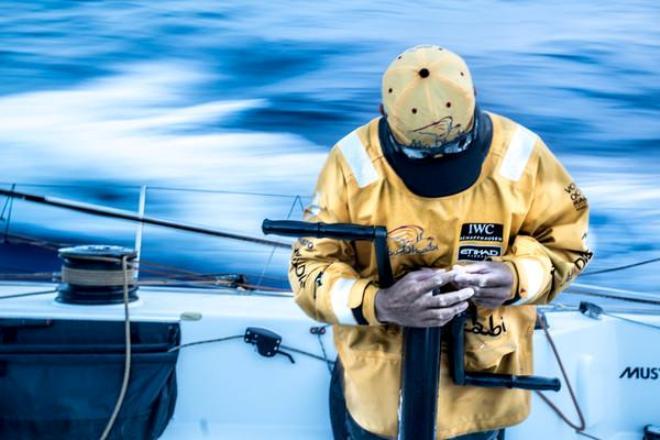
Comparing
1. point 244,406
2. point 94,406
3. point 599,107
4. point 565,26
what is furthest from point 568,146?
point 94,406

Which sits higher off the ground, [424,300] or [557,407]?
[424,300]

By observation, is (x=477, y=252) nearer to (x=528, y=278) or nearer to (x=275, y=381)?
(x=528, y=278)

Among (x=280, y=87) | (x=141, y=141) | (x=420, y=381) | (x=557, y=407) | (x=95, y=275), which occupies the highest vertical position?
(x=280, y=87)

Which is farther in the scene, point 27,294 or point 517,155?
point 27,294

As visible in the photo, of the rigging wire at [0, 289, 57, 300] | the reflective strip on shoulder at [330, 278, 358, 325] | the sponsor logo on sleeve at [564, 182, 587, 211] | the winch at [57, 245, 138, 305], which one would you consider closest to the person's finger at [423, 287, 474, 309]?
the reflective strip on shoulder at [330, 278, 358, 325]

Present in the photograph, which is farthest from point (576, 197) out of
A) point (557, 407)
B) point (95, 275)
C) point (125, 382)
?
point (95, 275)

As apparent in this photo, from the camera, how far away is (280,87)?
10.6 feet

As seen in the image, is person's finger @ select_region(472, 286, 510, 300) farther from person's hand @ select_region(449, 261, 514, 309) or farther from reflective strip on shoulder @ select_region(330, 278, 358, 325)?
reflective strip on shoulder @ select_region(330, 278, 358, 325)

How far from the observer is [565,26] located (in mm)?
3449

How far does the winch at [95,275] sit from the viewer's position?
1599mm

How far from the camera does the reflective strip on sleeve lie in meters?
0.91

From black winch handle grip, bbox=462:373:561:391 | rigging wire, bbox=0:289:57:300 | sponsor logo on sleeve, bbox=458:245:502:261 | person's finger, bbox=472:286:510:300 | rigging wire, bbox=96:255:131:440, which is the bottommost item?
rigging wire, bbox=96:255:131:440

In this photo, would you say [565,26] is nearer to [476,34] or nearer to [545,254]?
[476,34]

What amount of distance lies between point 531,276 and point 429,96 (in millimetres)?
258
